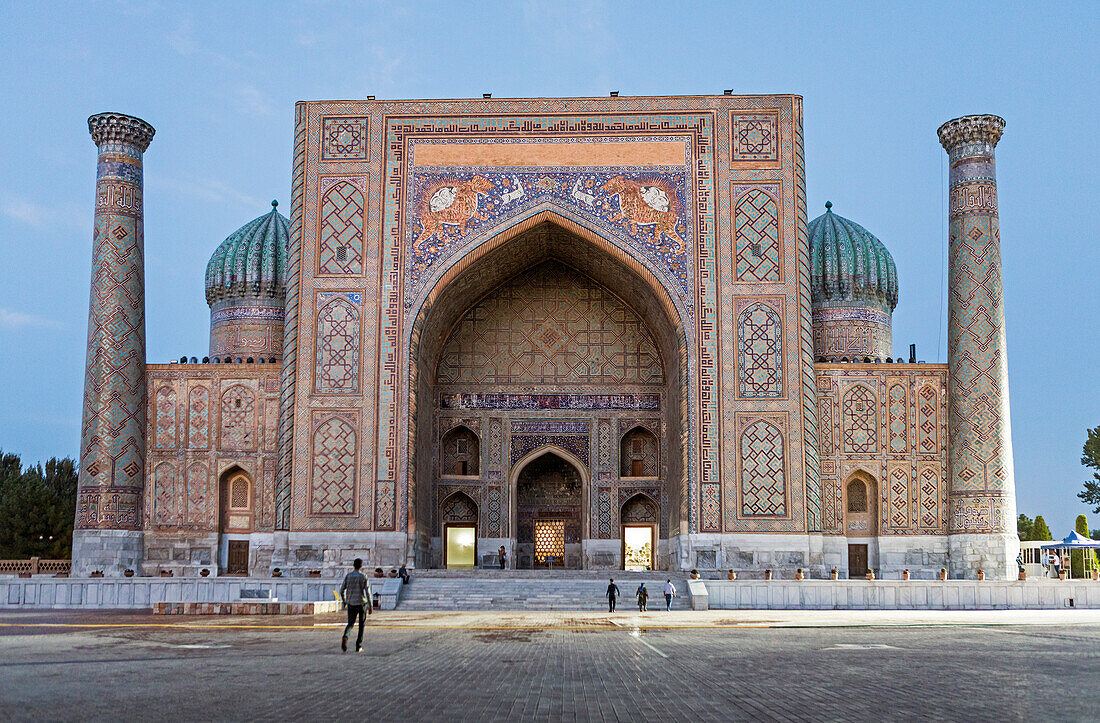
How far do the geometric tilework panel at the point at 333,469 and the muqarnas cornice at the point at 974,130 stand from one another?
935cm

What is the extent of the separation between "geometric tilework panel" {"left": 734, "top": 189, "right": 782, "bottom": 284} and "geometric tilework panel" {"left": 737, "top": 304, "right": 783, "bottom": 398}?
46 cm

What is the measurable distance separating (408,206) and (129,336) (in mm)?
4286

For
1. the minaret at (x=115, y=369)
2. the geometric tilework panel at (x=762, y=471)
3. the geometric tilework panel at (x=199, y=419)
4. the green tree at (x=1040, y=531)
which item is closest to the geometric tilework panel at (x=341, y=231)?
the geometric tilework panel at (x=199, y=419)

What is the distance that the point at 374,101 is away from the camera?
49.1 feet

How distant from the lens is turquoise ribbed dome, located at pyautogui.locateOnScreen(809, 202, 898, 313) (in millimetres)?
18422

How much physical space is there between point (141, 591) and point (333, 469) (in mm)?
2849

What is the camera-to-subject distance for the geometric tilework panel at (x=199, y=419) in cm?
1507

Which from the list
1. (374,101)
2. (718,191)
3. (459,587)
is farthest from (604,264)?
(459,587)

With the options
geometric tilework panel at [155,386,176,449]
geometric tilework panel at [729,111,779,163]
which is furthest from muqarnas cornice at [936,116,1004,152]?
geometric tilework panel at [155,386,176,449]

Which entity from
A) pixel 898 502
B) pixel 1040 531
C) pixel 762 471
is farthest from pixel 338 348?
pixel 1040 531

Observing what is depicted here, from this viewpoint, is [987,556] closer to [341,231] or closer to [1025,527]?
[341,231]

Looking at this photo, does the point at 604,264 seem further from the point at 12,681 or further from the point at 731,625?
the point at 12,681

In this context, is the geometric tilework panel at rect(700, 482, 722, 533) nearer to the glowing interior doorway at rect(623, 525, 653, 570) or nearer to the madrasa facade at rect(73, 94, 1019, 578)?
the madrasa facade at rect(73, 94, 1019, 578)

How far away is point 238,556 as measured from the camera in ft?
49.0
